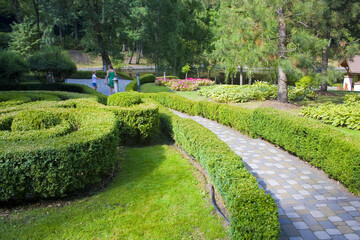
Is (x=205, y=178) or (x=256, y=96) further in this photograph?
(x=256, y=96)

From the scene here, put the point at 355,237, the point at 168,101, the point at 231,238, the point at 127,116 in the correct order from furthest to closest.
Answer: the point at 168,101
the point at 127,116
the point at 355,237
the point at 231,238

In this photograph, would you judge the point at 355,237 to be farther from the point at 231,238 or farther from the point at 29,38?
the point at 29,38

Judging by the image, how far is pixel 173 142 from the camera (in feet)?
26.9

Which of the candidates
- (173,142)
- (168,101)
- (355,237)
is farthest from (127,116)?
(168,101)

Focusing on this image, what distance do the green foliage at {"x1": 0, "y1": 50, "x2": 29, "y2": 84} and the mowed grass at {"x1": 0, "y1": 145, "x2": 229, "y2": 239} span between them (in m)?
13.2

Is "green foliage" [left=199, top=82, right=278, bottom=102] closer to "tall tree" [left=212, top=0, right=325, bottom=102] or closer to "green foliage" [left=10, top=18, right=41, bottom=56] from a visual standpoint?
"tall tree" [left=212, top=0, right=325, bottom=102]

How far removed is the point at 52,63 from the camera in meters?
16.1

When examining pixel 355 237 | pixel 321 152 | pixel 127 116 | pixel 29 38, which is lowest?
pixel 355 237

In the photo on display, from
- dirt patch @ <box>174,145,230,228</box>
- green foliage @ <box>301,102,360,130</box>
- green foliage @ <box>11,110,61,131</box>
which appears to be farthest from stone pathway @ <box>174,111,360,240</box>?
green foliage @ <box>11,110,61,131</box>

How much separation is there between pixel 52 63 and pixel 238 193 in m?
15.7

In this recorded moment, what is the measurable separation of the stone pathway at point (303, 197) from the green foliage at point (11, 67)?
45.4 ft

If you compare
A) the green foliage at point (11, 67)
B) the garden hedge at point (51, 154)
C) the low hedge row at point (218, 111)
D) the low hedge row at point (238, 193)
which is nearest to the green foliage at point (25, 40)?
the green foliage at point (11, 67)

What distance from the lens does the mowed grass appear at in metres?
3.80

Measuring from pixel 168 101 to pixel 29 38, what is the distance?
27.5 meters
